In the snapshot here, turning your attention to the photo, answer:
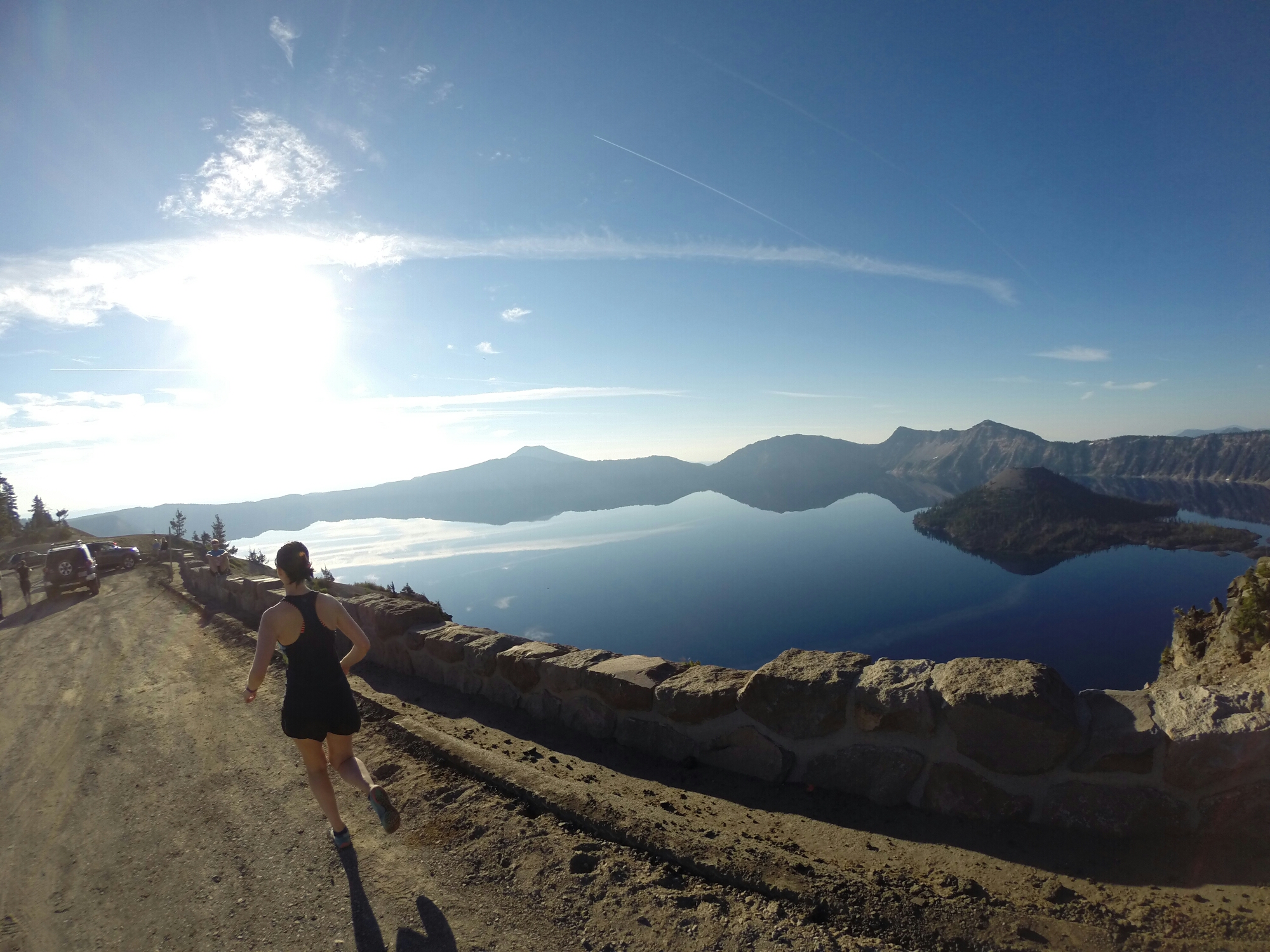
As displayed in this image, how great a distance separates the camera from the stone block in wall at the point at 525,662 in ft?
17.3

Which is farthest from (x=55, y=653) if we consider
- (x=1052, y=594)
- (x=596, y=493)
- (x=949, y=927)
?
(x=596, y=493)

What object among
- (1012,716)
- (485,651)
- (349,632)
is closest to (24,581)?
(485,651)

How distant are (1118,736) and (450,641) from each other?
5.57m

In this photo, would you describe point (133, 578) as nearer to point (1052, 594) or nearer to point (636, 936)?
point (636, 936)

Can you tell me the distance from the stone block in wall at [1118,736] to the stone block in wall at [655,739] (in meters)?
2.28

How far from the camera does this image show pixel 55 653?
10.7m

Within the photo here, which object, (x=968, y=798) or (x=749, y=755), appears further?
(x=749, y=755)

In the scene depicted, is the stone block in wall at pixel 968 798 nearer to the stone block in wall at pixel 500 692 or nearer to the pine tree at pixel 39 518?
the stone block in wall at pixel 500 692

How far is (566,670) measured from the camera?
491 cm

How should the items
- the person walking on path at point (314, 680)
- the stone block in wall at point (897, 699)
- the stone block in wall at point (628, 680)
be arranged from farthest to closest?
1. the stone block in wall at point (628, 680)
2. the person walking on path at point (314, 680)
3. the stone block in wall at point (897, 699)

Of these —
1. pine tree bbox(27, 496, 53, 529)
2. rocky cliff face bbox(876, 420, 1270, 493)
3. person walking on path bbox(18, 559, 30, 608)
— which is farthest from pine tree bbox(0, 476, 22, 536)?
rocky cliff face bbox(876, 420, 1270, 493)

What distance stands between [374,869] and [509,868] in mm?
789

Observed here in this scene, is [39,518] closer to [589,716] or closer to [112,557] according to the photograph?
[112,557]

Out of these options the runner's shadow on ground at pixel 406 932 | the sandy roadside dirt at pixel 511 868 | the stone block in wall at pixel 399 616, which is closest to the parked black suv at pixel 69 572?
the sandy roadside dirt at pixel 511 868
